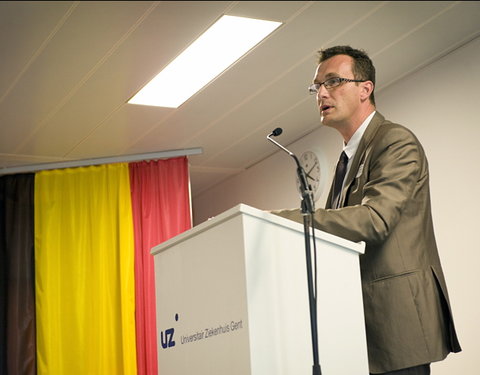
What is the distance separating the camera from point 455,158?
4090 millimetres

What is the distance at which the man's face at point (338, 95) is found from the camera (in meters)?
2.72

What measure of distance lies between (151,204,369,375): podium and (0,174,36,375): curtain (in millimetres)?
2903

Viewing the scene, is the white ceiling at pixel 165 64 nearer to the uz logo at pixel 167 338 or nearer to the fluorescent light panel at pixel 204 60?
the fluorescent light panel at pixel 204 60

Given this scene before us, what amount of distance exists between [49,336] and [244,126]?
1.92m

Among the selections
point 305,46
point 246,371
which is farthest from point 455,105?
point 246,371

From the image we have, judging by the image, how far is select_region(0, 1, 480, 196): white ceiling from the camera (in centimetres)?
353

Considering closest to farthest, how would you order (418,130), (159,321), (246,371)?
(246,371) < (159,321) < (418,130)

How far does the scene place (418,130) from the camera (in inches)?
171

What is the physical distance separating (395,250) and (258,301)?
21.8 inches

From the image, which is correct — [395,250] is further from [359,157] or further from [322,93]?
[322,93]

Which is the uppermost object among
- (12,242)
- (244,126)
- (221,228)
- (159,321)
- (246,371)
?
(244,126)

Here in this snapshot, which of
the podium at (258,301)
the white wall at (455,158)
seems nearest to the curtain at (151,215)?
the white wall at (455,158)

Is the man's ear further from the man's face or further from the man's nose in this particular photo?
the man's nose

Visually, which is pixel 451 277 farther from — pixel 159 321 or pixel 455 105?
pixel 159 321
